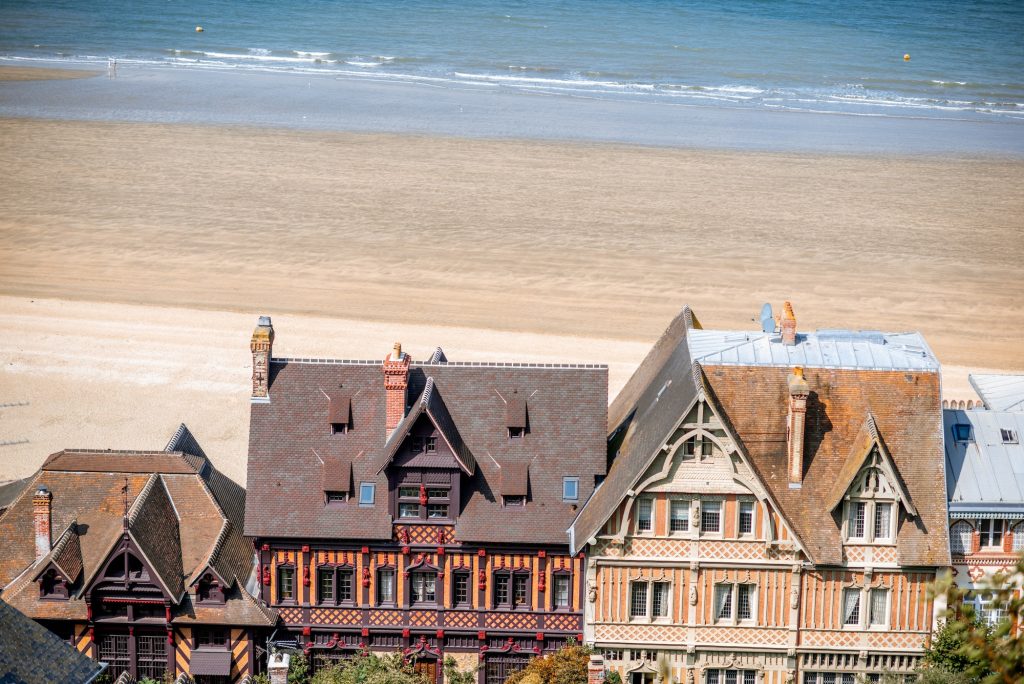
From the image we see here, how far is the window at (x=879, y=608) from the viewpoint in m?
35.1

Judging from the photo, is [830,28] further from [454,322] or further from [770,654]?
[770,654]

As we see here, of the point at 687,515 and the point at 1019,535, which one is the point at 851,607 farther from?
the point at 687,515

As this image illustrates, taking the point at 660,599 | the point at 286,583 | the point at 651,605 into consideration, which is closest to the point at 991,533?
the point at 660,599

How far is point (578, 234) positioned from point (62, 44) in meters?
89.8

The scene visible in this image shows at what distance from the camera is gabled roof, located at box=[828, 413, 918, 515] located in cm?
3406

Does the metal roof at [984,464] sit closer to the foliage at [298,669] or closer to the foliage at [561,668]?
the foliage at [561,668]

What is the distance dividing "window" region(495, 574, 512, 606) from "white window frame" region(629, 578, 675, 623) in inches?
127

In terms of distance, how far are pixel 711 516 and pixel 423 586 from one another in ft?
25.4

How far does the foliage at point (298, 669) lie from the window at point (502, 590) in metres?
5.17

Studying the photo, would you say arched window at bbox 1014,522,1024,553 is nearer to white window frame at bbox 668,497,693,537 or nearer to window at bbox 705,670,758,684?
window at bbox 705,670,758,684

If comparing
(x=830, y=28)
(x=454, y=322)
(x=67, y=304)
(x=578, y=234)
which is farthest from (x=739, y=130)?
(x=830, y=28)

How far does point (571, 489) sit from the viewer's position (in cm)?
3628

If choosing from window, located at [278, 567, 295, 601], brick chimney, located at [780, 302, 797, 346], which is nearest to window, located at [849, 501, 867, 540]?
brick chimney, located at [780, 302, 797, 346]

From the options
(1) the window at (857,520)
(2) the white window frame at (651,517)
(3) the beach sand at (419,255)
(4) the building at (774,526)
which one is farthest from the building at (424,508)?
(3) the beach sand at (419,255)
